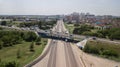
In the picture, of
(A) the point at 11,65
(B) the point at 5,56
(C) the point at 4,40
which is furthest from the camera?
(C) the point at 4,40

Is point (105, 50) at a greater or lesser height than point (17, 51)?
greater

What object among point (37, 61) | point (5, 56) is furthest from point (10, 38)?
point (37, 61)

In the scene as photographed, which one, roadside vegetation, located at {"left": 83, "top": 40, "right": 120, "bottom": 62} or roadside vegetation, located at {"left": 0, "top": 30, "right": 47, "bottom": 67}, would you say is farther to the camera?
roadside vegetation, located at {"left": 83, "top": 40, "right": 120, "bottom": 62}

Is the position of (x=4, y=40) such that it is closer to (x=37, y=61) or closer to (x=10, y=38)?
(x=10, y=38)

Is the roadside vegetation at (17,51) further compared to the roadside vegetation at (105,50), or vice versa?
the roadside vegetation at (105,50)

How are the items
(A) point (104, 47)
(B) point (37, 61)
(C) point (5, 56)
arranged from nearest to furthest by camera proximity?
(B) point (37, 61) < (C) point (5, 56) < (A) point (104, 47)

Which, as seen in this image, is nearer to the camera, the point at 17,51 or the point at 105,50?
the point at 105,50

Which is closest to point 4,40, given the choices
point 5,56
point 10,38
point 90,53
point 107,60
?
point 10,38

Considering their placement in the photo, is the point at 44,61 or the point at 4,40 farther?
the point at 4,40
